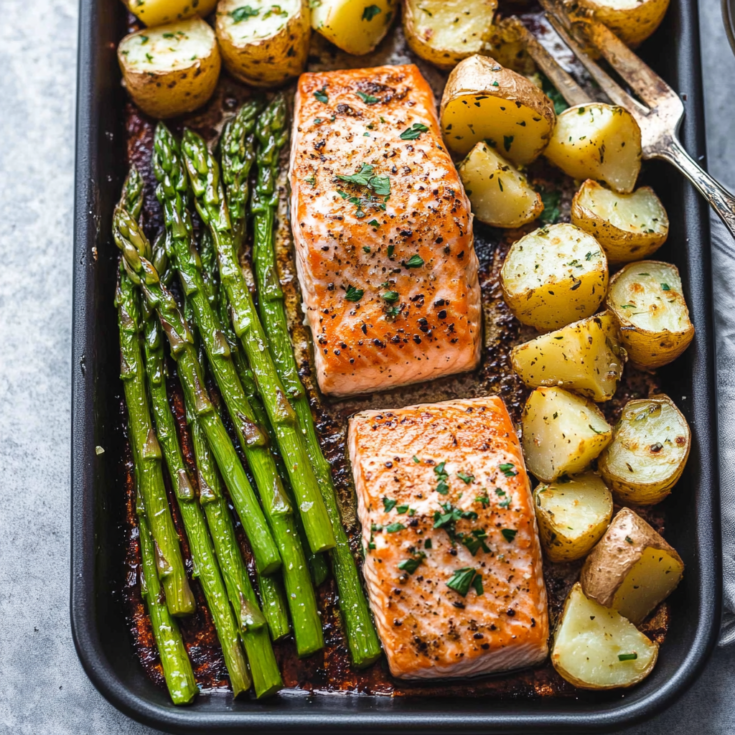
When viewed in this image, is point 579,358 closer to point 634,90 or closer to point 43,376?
point 634,90

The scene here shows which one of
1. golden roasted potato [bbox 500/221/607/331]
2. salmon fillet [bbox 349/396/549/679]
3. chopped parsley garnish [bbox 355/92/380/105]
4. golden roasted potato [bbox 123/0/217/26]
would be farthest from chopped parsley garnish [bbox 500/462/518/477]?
golden roasted potato [bbox 123/0/217/26]

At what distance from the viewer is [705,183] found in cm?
314

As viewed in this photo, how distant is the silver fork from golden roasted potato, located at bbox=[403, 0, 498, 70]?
21cm

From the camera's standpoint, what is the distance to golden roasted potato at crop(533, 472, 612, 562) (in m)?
2.95

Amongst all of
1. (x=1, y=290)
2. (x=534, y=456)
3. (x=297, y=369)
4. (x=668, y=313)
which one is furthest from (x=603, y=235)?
(x=1, y=290)

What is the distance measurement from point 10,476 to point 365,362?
1640 millimetres

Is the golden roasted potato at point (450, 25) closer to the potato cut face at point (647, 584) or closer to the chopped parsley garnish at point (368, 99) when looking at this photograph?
the chopped parsley garnish at point (368, 99)

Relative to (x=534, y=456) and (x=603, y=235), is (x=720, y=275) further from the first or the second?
(x=534, y=456)

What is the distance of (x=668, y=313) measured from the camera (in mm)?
3072

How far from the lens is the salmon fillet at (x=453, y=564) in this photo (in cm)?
282

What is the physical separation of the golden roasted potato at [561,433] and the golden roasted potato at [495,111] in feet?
3.52

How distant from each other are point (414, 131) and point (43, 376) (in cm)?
195

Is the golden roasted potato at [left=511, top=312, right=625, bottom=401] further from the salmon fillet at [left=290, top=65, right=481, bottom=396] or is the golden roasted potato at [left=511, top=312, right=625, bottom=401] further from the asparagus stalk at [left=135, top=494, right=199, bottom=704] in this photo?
the asparagus stalk at [left=135, top=494, right=199, bottom=704]

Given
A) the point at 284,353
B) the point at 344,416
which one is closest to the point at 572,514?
the point at 344,416
